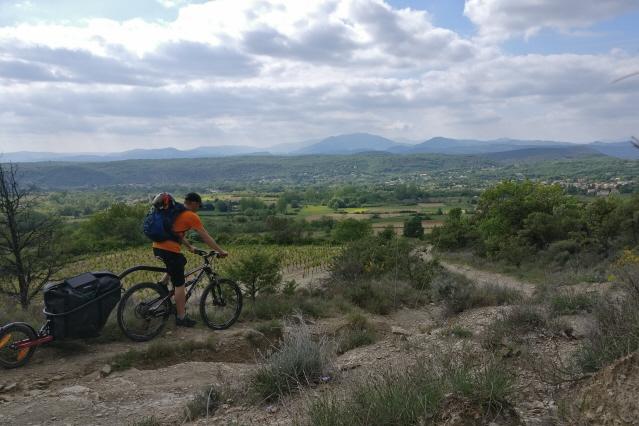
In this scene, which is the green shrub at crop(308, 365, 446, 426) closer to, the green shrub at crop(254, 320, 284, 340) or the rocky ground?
the rocky ground

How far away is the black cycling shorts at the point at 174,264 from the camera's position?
640cm

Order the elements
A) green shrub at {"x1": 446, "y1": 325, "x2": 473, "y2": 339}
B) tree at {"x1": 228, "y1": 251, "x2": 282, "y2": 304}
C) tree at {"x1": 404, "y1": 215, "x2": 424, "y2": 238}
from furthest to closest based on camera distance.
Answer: tree at {"x1": 404, "y1": 215, "x2": 424, "y2": 238}
tree at {"x1": 228, "y1": 251, "x2": 282, "y2": 304}
green shrub at {"x1": 446, "y1": 325, "x2": 473, "y2": 339}

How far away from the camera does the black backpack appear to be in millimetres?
6230

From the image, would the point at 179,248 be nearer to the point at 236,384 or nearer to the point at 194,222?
the point at 194,222

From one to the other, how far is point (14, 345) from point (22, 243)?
28.0ft

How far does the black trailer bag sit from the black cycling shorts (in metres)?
0.71

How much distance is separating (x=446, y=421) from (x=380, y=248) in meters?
13.3

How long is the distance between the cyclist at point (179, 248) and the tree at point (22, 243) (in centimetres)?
675

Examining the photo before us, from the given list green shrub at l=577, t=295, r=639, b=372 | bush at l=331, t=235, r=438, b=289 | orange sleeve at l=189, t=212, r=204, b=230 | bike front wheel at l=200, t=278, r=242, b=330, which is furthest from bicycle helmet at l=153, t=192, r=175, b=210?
bush at l=331, t=235, r=438, b=289

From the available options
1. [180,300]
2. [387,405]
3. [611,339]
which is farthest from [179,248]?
[611,339]

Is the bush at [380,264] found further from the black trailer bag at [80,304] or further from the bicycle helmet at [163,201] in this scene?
the black trailer bag at [80,304]

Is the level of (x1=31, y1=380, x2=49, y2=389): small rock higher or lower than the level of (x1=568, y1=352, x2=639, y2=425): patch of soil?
lower

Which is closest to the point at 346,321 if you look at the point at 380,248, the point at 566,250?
the point at 380,248

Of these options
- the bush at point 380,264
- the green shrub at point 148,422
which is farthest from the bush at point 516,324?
the bush at point 380,264
